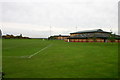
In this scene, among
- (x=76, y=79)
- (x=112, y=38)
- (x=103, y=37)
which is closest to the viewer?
(x=76, y=79)

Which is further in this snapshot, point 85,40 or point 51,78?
point 85,40

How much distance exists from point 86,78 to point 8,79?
430cm

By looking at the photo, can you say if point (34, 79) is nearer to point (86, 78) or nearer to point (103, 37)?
point (86, 78)

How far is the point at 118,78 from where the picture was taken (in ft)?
18.5

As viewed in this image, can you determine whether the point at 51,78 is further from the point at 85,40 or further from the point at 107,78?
the point at 85,40

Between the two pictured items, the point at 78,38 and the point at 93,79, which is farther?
the point at 78,38

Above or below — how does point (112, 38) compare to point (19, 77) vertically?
above

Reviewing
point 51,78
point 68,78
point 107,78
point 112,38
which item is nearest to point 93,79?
point 107,78

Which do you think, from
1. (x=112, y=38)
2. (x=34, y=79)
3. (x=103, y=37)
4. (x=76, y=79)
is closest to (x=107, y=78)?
(x=76, y=79)

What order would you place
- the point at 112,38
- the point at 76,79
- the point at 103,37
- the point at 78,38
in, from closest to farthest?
the point at 76,79 → the point at 112,38 → the point at 103,37 → the point at 78,38

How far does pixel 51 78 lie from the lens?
221 inches

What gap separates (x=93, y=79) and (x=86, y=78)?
1.22 feet

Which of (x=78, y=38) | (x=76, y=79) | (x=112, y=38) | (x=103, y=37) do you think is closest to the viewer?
(x=76, y=79)

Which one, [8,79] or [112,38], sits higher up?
[112,38]
